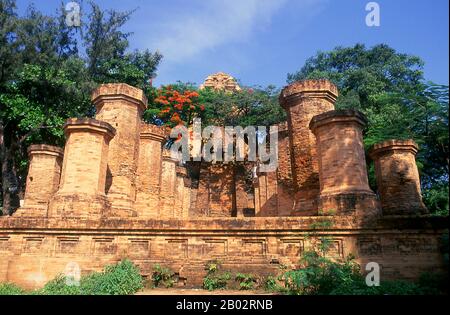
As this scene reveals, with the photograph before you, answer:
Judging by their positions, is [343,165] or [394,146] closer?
[343,165]

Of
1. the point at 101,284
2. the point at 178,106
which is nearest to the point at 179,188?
the point at 178,106

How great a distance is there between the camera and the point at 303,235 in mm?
7285

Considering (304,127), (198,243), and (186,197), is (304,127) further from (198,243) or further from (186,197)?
(186,197)

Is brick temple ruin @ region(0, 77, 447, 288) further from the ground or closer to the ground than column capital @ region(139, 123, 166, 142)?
closer to the ground

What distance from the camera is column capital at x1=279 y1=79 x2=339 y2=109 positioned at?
10.3m

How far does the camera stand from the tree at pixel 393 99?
1172 centimetres

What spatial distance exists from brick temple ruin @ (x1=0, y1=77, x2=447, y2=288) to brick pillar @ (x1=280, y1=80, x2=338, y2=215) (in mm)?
29

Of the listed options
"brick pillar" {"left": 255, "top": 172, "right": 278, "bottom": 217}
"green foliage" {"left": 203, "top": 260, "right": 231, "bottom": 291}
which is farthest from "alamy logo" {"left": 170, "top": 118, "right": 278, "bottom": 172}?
"green foliage" {"left": 203, "top": 260, "right": 231, "bottom": 291}

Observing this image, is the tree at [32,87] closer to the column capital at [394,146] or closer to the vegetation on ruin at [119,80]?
the vegetation on ruin at [119,80]

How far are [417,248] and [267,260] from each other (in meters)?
2.86

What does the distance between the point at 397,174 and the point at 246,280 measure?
6.86 m

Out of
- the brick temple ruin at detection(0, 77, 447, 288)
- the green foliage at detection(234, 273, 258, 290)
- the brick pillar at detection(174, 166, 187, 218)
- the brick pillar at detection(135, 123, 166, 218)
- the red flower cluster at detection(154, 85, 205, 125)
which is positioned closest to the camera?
the green foliage at detection(234, 273, 258, 290)

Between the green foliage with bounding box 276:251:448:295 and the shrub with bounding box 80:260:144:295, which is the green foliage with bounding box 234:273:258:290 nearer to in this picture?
the green foliage with bounding box 276:251:448:295

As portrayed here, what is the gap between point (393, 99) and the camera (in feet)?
46.1
